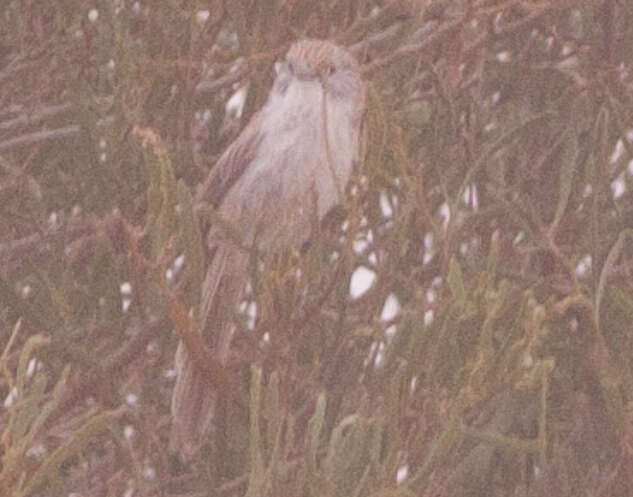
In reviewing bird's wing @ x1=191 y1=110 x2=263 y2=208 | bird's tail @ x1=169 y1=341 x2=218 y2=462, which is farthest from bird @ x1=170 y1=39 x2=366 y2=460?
bird's tail @ x1=169 y1=341 x2=218 y2=462

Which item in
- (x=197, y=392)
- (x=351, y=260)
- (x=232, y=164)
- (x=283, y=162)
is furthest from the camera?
(x=283, y=162)

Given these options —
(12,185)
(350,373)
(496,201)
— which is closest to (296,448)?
(350,373)

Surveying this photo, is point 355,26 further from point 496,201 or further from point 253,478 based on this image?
point 253,478

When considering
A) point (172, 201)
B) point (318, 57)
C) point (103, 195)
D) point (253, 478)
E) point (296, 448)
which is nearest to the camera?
point (253, 478)

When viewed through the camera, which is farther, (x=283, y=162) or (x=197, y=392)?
(x=283, y=162)

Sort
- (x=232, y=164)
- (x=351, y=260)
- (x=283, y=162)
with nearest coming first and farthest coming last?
(x=351, y=260) < (x=232, y=164) < (x=283, y=162)

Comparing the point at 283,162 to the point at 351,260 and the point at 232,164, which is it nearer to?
the point at 232,164

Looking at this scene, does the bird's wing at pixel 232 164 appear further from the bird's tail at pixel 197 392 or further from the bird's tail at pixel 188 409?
the bird's tail at pixel 188 409

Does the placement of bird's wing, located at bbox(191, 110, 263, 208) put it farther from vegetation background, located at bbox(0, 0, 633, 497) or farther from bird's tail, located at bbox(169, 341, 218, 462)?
bird's tail, located at bbox(169, 341, 218, 462)

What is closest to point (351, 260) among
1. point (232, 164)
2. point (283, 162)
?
point (232, 164)
